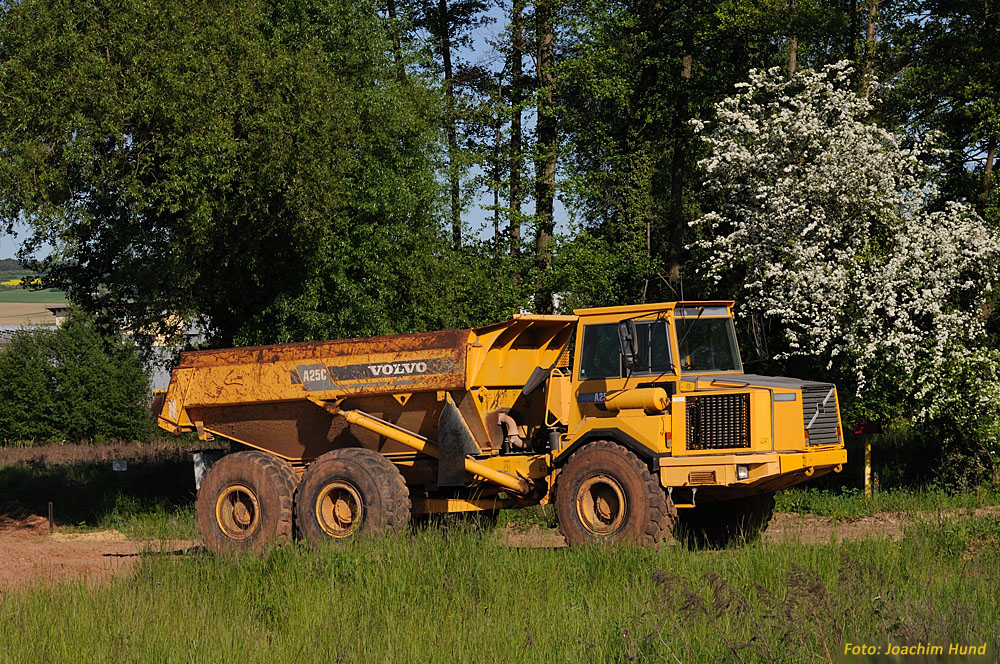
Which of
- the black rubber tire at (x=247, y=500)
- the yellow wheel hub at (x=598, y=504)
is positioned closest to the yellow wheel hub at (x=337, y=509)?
the black rubber tire at (x=247, y=500)

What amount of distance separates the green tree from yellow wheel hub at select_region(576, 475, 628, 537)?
794 centimetres

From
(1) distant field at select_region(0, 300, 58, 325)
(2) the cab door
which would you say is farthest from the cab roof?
(1) distant field at select_region(0, 300, 58, 325)

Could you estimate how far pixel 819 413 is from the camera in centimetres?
1197

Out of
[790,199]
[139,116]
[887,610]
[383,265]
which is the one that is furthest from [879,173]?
[887,610]

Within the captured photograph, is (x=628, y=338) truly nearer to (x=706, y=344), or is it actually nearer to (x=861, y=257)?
(x=706, y=344)

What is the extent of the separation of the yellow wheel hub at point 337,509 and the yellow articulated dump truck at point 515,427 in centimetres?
2

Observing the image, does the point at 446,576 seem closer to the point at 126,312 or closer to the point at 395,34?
the point at 126,312

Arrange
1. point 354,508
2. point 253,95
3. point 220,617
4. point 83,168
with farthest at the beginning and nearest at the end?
point 253,95, point 83,168, point 354,508, point 220,617

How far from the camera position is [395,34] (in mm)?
27500

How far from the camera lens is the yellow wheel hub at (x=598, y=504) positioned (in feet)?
38.0

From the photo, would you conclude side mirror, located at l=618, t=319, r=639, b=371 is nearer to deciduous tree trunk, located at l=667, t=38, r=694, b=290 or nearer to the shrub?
deciduous tree trunk, located at l=667, t=38, r=694, b=290

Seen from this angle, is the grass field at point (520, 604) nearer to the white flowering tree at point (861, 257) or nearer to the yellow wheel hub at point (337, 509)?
the yellow wheel hub at point (337, 509)

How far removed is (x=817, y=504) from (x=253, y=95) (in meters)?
11.3

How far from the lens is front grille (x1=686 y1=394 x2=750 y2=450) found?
11.4 metres
